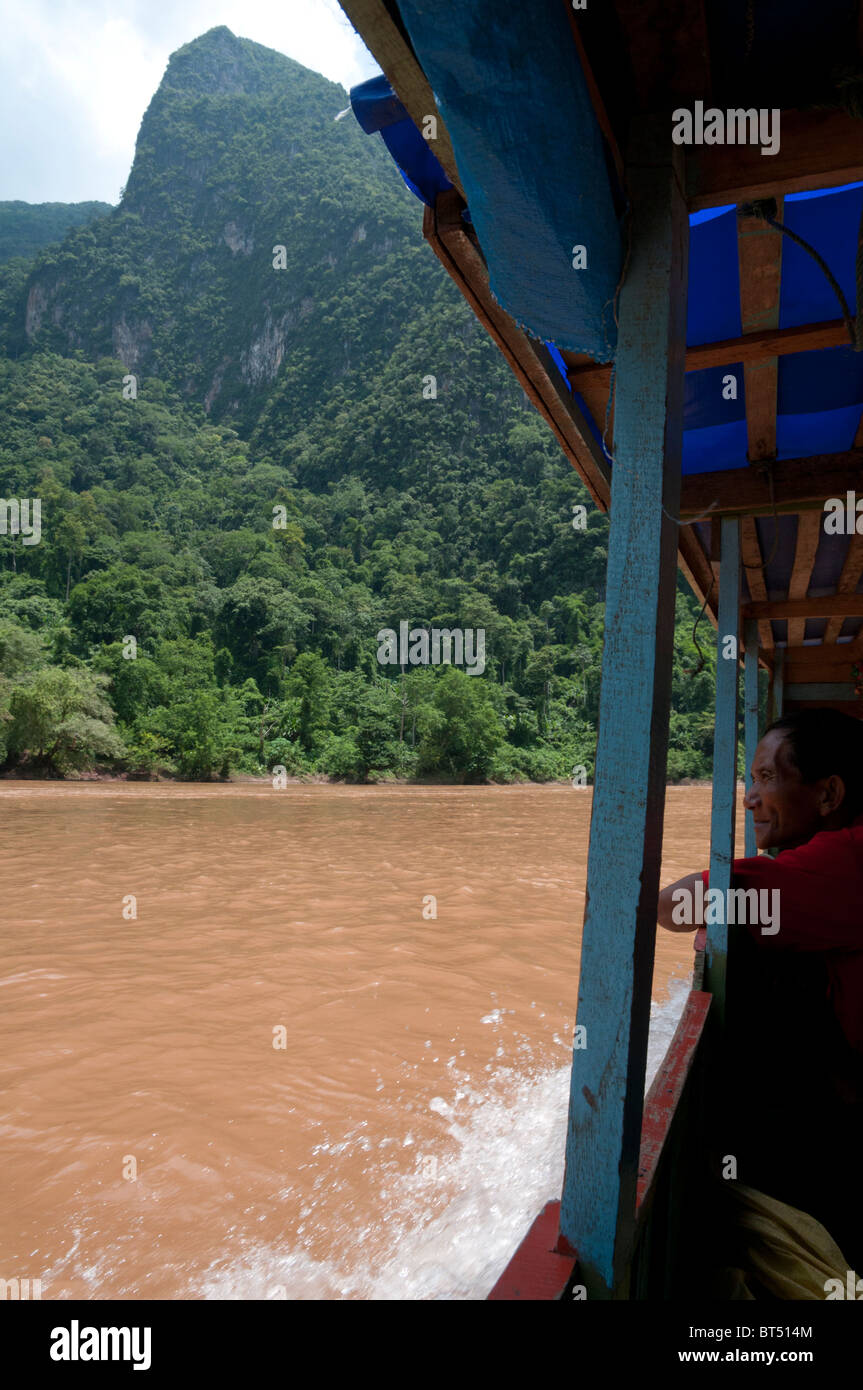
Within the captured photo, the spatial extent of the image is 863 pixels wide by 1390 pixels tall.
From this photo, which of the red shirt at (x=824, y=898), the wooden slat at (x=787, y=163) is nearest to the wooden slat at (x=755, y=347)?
the wooden slat at (x=787, y=163)

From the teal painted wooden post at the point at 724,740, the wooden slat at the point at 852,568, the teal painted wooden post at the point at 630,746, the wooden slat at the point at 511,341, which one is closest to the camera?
the teal painted wooden post at the point at 630,746

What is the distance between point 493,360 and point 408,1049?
72.9 m

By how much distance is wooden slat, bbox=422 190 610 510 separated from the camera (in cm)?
124

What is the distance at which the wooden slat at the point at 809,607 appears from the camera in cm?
390

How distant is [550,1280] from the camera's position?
0.86 m

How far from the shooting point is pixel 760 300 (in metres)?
1.49

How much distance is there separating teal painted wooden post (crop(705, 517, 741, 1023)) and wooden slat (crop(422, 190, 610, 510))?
78 cm

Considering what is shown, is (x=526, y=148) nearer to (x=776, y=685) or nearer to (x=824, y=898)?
(x=824, y=898)

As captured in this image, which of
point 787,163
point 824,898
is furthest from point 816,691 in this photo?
point 787,163

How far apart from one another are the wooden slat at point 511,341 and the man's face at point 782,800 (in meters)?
0.89

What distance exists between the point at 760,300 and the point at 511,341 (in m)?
0.50

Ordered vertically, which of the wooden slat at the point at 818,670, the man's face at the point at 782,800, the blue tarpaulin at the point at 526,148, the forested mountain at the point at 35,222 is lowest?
the man's face at the point at 782,800

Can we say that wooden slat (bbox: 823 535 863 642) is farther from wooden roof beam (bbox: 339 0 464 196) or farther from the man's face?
wooden roof beam (bbox: 339 0 464 196)

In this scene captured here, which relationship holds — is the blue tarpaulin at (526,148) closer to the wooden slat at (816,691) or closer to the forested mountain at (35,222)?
the wooden slat at (816,691)
